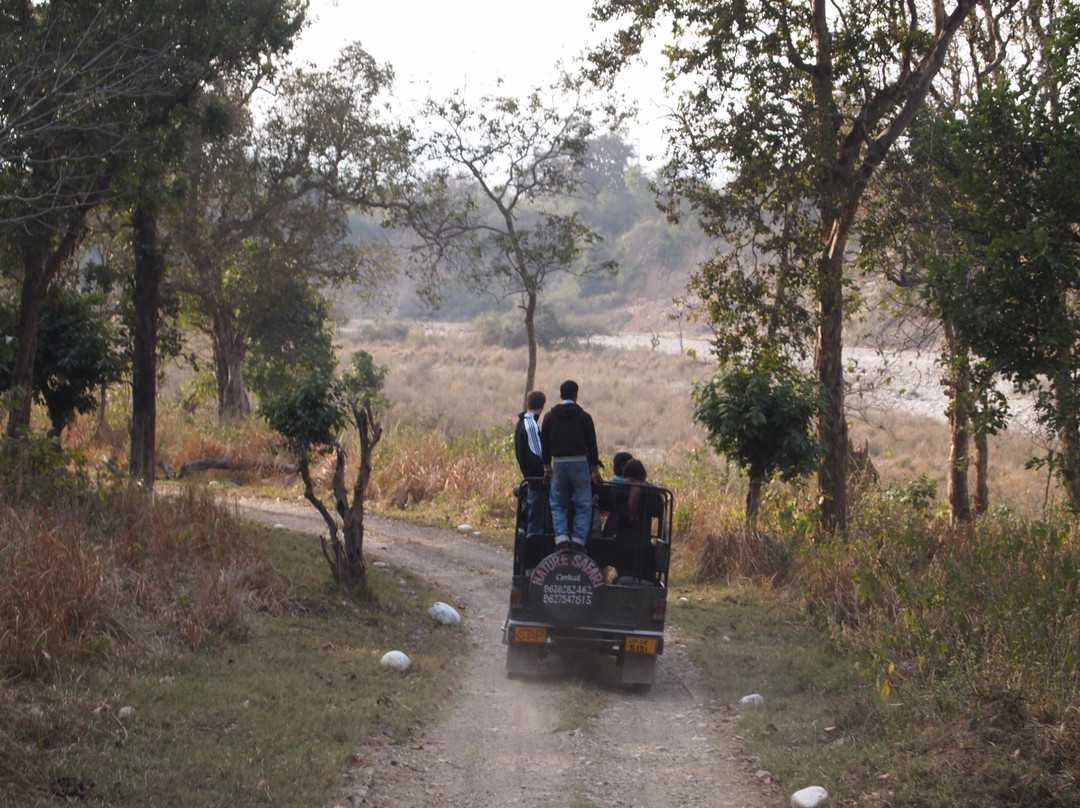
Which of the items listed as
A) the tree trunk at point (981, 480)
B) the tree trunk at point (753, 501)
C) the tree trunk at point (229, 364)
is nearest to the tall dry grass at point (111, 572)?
the tree trunk at point (753, 501)

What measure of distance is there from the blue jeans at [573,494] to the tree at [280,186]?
17131 millimetres

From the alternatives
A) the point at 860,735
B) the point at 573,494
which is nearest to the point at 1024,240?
the point at 860,735

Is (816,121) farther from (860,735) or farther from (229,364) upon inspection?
(229,364)

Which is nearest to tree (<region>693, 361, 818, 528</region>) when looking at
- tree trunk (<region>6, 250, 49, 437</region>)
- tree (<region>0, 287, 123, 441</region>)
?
tree trunk (<region>6, 250, 49, 437</region>)

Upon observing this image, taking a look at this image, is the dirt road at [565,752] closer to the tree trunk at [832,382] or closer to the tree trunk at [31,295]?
the tree trunk at [832,382]

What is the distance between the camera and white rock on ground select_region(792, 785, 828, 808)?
229 inches

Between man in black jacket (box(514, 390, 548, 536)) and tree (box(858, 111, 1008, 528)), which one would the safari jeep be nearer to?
man in black jacket (box(514, 390, 548, 536))

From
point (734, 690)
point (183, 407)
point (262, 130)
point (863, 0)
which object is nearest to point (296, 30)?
point (863, 0)

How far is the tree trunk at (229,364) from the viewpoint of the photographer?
1077 inches

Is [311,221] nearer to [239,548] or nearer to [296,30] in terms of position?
[296,30]

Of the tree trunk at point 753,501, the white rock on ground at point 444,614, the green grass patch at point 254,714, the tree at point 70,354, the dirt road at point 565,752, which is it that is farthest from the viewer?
the tree at point 70,354

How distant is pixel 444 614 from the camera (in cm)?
1035

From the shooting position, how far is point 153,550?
30.8 feet

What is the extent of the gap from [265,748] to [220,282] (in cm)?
2050
